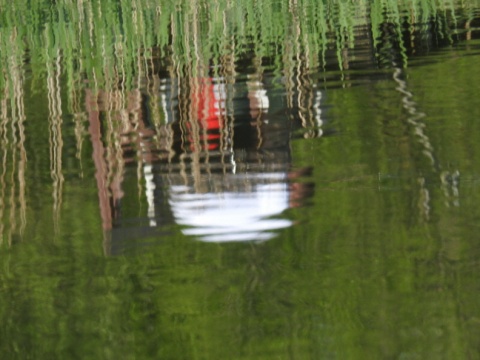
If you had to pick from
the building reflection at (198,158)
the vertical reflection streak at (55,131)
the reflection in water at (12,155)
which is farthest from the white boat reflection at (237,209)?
the reflection in water at (12,155)

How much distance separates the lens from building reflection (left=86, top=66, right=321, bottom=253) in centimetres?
340

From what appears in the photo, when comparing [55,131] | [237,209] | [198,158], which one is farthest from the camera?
[55,131]

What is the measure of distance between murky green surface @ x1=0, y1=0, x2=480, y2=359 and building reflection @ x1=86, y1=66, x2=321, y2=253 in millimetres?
12

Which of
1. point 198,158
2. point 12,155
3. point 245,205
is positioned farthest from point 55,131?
point 245,205

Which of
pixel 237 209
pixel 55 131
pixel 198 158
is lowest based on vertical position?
pixel 237 209

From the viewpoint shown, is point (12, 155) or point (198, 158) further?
point (12, 155)

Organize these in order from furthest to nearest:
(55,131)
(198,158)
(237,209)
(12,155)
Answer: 1. (55,131)
2. (12,155)
3. (198,158)
4. (237,209)

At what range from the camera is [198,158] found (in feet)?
13.8

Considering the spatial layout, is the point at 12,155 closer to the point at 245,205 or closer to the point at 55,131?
the point at 55,131

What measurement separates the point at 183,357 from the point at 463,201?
122cm

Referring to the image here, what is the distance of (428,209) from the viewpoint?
131 inches

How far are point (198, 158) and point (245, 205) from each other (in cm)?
72

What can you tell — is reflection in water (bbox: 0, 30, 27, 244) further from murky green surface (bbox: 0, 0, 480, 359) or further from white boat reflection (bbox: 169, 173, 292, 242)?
white boat reflection (bbox: 169, 173, 292, 242)

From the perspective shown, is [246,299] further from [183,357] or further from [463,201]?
[463,201]
